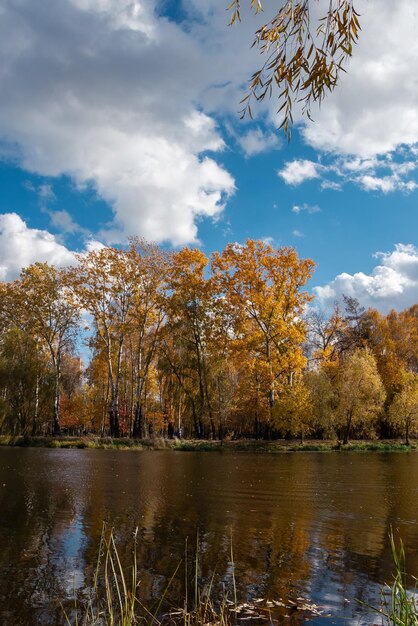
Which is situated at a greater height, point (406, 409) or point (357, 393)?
point (357, 393)

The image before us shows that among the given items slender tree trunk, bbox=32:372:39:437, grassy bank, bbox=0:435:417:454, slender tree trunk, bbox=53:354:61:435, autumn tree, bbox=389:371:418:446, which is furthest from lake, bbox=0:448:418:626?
autumn tree, bbox=389:371:418:446

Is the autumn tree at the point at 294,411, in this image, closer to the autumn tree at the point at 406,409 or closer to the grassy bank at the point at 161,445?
the grassy bank at the point at 161,445

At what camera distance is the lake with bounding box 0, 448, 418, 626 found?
5.82m

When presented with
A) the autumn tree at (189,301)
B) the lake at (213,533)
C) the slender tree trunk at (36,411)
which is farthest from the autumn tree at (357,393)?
the slender tree trunk at (36,411)

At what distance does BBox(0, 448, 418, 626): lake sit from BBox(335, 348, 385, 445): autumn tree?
24.3 m

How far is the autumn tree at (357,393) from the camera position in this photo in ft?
135

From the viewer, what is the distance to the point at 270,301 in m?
38.0

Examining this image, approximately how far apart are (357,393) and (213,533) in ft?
114

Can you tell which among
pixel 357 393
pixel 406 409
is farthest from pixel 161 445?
pixel 406 409

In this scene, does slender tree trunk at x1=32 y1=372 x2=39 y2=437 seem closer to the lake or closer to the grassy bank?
the grassy bank

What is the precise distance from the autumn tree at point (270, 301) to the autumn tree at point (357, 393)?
5373 mm

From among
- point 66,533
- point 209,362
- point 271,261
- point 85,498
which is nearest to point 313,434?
point 209,362

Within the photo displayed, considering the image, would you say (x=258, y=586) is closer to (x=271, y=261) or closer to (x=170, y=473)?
(x=170, y=473)

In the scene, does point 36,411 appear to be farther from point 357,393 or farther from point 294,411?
point 357,393
